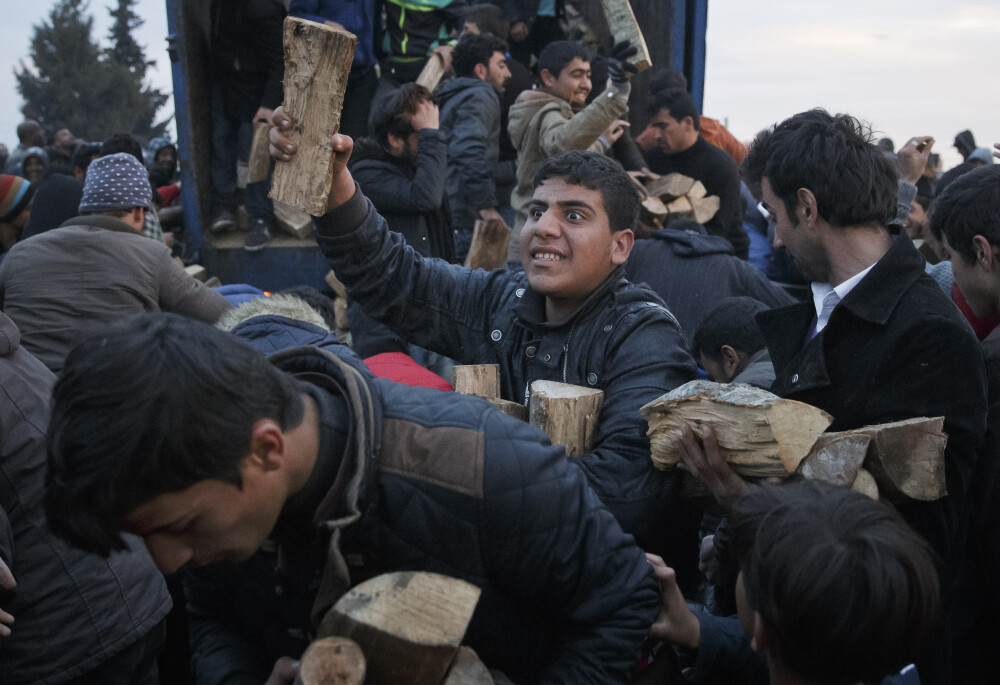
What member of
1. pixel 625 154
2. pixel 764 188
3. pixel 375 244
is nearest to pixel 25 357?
pixel 375 244

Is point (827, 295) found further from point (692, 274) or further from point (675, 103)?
point (675, 103)

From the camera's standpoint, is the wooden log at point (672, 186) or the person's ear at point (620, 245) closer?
the person's ear at point (620, 245)

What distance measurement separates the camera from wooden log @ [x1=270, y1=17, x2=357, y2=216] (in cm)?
222

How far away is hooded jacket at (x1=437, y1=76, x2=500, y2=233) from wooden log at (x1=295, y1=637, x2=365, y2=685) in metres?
4.21

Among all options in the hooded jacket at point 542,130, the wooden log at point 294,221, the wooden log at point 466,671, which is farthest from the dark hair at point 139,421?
the wooden log at point 294,221

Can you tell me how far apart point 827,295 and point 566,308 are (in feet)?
2.50

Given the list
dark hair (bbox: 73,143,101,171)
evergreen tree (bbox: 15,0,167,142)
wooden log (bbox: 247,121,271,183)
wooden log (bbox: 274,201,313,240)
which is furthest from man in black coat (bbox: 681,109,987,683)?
evergreen tree (bbox: 15,0,167,142)

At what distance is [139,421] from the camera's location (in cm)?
117

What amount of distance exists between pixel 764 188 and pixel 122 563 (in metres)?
2.14

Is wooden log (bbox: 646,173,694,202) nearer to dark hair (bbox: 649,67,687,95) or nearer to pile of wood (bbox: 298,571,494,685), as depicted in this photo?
dark hair (bbox: 649,67,687,95)

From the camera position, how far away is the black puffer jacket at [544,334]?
2160 millimetres

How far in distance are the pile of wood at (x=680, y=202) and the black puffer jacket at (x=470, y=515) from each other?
4.55 metres

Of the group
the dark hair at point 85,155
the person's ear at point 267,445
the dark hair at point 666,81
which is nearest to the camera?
the person's ear at point 267,445

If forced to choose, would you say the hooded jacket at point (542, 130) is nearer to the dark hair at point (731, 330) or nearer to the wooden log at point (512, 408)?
the dark hair at point (731, 330)
